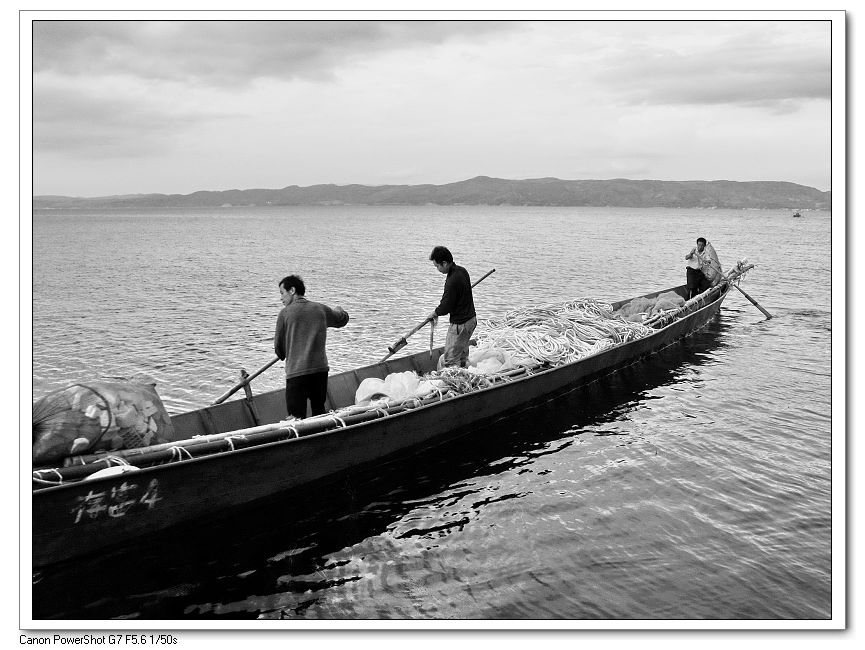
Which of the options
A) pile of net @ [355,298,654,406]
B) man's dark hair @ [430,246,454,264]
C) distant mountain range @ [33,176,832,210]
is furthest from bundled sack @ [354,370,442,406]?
distant mountain range @ [33,176,832,210]

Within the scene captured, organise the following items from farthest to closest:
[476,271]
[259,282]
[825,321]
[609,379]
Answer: [476,271], [259,282], [825,321], [609,379]

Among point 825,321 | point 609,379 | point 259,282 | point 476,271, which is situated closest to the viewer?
point 609,379

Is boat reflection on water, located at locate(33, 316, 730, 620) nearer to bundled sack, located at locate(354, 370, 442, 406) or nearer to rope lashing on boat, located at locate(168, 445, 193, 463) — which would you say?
rope lashing on boat, located at locate(168, 445, 193, 463)

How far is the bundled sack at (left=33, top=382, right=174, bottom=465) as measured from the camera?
21.0ft

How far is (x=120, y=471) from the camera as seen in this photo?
6340 mm

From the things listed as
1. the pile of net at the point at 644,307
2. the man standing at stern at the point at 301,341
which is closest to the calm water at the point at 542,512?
the pile of net at the point at 644,307

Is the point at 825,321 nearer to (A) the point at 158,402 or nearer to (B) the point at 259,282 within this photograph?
(A) the point at 158,402

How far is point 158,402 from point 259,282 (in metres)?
24.0

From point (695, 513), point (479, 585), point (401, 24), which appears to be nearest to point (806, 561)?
point (695, 513)

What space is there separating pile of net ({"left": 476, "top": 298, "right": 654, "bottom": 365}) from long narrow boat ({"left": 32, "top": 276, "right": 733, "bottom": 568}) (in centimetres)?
41

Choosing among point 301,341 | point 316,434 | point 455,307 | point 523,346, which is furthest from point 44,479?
point 523,346

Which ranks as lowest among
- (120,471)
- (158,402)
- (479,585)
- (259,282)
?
(479,585)

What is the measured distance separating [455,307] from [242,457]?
389 cm

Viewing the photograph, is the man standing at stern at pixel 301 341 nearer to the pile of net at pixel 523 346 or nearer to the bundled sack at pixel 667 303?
the pile of net at pixel 523 346
